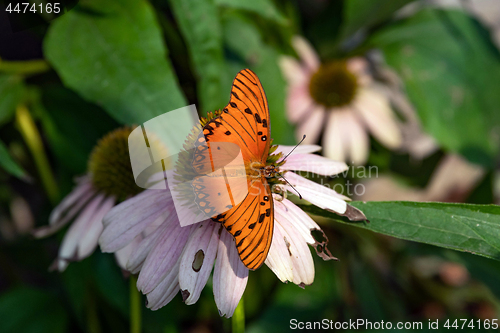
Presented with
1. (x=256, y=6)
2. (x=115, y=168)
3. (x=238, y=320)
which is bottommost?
(x=238, y=320)

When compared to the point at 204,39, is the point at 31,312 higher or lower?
lower

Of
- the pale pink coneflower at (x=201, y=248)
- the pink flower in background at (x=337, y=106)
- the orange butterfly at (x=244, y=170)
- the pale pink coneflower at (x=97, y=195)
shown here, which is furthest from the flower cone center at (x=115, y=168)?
the pink flower in background at (x=337, y=106)

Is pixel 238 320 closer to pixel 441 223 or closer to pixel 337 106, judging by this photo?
pixel 441 223

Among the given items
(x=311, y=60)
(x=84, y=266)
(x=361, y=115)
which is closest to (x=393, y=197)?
(x=361, y=115)

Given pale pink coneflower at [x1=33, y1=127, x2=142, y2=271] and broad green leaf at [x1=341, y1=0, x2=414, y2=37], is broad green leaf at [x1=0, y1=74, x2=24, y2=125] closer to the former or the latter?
pale pink coneflower at [x1=33, y1=127, x2=142, y2=271]

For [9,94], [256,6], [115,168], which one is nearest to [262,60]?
[256,6]

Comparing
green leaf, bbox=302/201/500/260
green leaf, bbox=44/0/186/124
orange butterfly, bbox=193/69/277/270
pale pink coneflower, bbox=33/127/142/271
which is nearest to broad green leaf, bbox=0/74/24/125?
green leaf, bbox=44/0/186/124

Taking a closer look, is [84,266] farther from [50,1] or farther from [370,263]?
[370,263]

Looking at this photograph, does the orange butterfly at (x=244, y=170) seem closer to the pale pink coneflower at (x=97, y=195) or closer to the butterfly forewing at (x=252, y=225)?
the butterfly forewing at (x=252, y=225)
